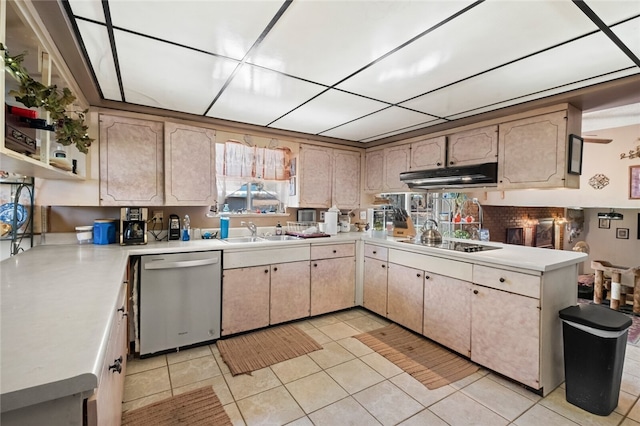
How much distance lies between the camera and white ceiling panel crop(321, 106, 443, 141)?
116 inches

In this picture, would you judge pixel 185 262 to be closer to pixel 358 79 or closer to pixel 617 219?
pixel 358 79

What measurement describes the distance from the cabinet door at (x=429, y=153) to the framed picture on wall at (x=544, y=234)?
20.4 feet

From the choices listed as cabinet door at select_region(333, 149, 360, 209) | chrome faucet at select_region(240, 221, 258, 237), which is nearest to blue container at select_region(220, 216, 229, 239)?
chrome faucet at select_region(240, 221, 258, 237)

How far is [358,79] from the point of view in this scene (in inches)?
84.7

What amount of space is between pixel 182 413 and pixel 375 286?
2.30 meters

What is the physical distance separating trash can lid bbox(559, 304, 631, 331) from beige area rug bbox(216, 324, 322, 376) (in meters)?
2.01

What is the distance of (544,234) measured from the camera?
26.3ft

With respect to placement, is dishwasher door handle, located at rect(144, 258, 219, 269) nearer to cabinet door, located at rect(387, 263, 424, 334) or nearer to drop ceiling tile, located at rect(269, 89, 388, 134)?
drop ceiling tile, located at rect(269, 89, 388, 134)

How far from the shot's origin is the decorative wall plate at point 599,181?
17.6 ft

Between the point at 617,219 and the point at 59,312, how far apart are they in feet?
28.4

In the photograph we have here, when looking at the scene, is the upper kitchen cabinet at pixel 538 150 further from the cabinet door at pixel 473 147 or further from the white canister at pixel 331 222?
the white canister at pixel 331 222

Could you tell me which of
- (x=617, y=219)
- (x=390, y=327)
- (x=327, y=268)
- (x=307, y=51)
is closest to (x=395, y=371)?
(x=390, y=327)

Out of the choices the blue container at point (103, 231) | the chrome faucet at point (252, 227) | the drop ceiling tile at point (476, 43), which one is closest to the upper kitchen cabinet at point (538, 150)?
the drop ceiling tile at point (476, 43)

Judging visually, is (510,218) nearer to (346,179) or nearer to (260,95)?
(346,179)
